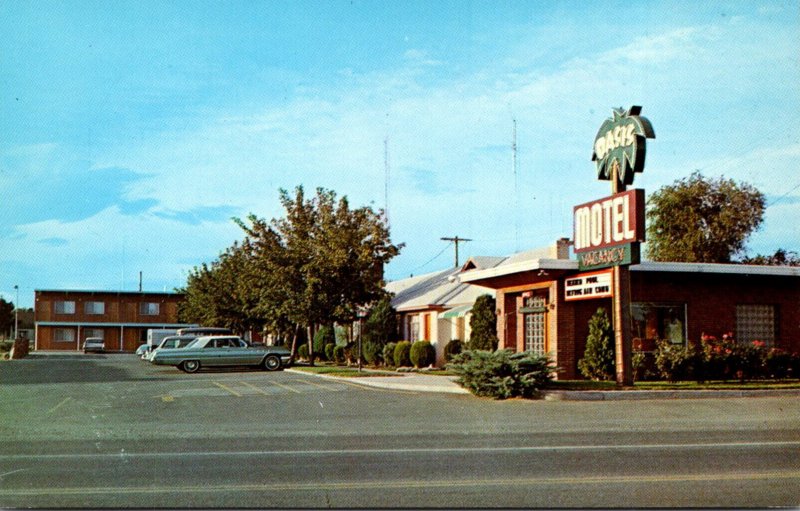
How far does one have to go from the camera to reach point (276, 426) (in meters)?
14.8

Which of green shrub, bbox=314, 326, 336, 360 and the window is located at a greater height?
the window

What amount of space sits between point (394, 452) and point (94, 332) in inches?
3090

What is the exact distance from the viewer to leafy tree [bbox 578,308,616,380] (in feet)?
77.5

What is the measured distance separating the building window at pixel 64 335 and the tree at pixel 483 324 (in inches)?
2482

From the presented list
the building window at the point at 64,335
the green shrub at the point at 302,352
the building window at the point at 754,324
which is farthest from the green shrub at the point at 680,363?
the building window at the point at 64,335

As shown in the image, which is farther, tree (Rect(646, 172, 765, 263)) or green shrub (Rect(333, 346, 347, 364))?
tree (Rect(646, 172, 765, 263))

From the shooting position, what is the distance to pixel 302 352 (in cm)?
4944

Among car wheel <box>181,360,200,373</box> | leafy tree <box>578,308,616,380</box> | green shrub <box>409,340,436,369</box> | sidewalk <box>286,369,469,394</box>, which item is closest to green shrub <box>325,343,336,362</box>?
green shrub <box>409,340,436,369</box>

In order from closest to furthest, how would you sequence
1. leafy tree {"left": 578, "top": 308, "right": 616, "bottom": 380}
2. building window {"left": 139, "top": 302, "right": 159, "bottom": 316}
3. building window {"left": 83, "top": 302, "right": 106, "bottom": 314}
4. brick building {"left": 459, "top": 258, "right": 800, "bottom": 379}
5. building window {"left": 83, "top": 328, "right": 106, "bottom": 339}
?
leafy tree {"left": 578, "top": 308, "right": 616, "bottom": 380}
brick building {"left": 459, "top": 258, "right": 800, "bottom": 379}
building window {"left": 83, "top": 302, "right": 106, "bottom": 314}
building window {"left": 83, "top": 328, "right": 106, "bottom": 339}
building window {"left": 139, "top": 302, "right": 159, "bottom": 316}

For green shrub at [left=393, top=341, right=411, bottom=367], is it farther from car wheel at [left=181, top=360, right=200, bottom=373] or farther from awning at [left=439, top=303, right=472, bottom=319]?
car wheel at [left=181, top=360, right=200, bottom=373]

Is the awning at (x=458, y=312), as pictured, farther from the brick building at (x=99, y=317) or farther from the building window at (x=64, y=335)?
the building window at (x=64, y=335)

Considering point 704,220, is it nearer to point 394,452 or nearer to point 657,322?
point 657,322

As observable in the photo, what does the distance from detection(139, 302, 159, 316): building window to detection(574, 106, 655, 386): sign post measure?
70.0 m

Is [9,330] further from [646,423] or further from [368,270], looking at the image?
[646,423]
